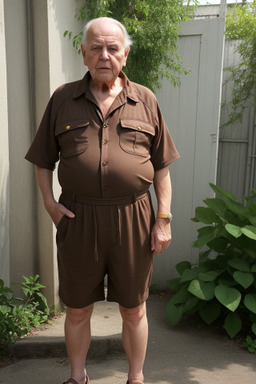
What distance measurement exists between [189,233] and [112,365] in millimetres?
1704

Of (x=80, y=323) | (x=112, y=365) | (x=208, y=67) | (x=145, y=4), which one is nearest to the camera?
(x=80, y=323)

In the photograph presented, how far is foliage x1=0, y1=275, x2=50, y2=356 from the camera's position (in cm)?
293

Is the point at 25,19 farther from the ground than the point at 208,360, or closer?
farther from the ground

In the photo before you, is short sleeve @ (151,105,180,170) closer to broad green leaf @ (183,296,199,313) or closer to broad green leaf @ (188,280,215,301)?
broad green leaf @ (188,280,215,301)

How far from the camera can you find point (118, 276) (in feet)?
7.83

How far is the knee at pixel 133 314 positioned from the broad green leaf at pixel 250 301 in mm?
1094

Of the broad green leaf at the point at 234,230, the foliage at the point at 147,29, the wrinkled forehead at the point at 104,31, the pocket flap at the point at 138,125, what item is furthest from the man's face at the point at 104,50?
the broad green leaf at the point at 234,230

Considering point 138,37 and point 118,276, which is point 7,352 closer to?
point 118,276

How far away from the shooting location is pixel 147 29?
3.78 metres

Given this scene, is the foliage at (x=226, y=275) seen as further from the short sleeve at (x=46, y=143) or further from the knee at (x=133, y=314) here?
the short sleeve at (x=46, y=143)

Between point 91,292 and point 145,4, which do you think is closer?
point 91,292

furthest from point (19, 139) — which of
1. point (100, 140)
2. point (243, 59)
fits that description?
point (243, 59)

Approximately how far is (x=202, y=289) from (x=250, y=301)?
0.36 meters

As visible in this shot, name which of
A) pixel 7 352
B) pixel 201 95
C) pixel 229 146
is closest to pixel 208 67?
pixel 201 95
